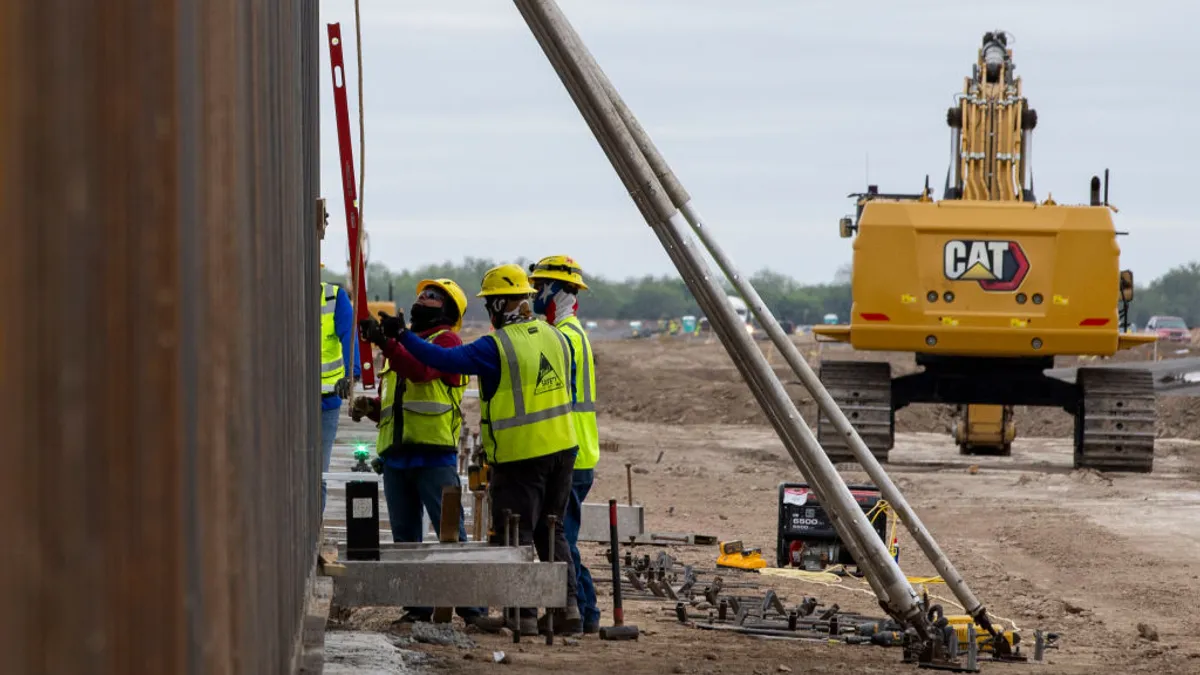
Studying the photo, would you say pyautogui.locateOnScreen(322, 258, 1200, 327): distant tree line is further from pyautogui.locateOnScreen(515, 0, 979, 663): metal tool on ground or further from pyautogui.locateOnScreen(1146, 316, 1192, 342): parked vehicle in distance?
pyautogui.locateOnScreen(515, 0, 979, 663): metal tool on ground

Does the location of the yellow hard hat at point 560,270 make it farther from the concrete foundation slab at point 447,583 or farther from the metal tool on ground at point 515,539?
the concrete foundation slab at point 447,583

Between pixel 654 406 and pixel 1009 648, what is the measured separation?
103ft

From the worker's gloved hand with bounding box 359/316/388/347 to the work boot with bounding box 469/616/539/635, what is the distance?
1.66 metres

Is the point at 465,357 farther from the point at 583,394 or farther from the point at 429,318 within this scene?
the point at 429,318

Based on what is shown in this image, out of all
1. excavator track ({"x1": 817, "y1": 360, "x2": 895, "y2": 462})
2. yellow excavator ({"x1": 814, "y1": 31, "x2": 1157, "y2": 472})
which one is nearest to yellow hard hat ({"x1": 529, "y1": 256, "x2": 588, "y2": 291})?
yellow excavator ({"x1": 814, "y1": 31, "x2": 1157, "y2": 472})

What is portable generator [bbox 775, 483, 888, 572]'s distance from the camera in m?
13.2

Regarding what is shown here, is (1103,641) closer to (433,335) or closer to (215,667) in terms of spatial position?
(433,335)

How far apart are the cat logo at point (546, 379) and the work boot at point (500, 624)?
116 cm

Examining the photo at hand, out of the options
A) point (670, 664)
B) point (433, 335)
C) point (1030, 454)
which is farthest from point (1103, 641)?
point (1030, 454)

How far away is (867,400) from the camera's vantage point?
23.8 meters

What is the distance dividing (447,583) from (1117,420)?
1730cm

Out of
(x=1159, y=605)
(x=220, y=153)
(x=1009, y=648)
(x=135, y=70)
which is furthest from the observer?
(x=1159, y=605)

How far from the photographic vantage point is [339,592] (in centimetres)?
756

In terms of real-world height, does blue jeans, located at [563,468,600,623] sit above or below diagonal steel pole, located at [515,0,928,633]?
below
